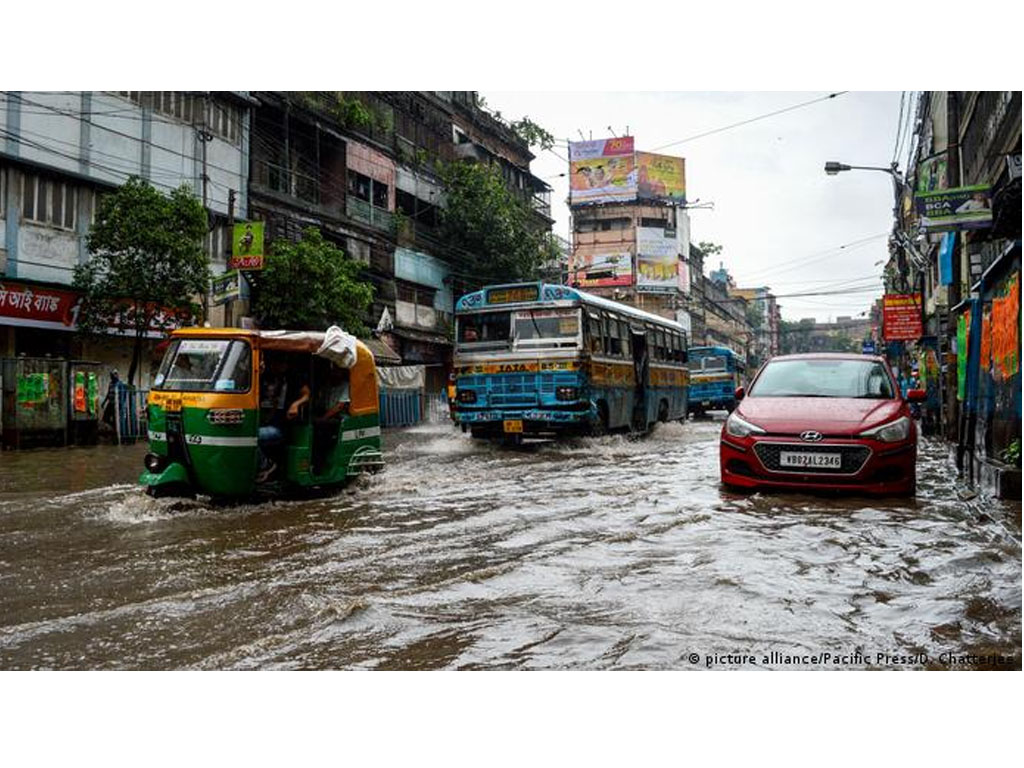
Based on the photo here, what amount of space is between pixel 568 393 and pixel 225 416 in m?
7.46

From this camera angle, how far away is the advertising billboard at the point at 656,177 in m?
52.2

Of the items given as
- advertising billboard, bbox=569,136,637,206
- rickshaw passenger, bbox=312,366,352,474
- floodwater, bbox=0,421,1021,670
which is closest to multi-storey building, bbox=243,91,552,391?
advertising billboard, bbox=569,136,637,206

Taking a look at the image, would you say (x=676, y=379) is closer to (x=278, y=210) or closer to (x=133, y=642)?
(x=278, y=210)

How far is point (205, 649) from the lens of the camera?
3.80m

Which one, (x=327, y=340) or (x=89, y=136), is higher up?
(x=89, y=136)

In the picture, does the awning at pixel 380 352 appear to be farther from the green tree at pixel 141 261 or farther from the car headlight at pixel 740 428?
the car headlight at pixel 740 428

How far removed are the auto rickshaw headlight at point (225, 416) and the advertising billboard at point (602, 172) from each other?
43333 mm

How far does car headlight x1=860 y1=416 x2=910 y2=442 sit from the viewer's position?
7.55 m

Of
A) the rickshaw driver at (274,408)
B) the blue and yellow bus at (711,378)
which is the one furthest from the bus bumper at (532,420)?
the blue and yellow bus at (711,378)

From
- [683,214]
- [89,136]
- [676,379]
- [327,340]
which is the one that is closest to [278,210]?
[89,136]

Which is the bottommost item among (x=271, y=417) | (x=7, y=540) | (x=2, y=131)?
(x=7, y=540)

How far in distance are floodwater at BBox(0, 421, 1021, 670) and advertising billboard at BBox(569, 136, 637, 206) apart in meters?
43.2

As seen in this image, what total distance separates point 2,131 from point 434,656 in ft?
57.3

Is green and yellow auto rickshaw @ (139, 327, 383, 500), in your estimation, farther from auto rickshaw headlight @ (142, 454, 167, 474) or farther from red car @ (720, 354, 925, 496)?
red car @ (720, 354, 925, 496)
